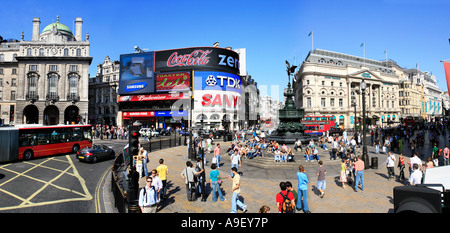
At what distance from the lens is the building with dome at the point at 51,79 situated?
178 feet

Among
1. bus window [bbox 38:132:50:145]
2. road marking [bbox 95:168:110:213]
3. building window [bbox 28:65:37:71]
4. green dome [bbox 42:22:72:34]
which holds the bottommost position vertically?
road marking [bbox 95:168:110:213]

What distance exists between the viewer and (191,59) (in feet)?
194

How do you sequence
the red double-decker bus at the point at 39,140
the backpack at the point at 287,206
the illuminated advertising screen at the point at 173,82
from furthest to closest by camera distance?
the illuminated advertising screen at the point at 173,82 → the red double-decker bus at the point at 39,140 → the backpack at the point at 287,206

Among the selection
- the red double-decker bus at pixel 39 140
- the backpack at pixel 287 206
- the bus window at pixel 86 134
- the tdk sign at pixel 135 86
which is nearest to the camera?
the backpack at pixel 287 206

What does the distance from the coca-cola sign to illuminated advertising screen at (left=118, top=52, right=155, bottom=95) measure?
227cm

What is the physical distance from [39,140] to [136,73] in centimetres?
4526

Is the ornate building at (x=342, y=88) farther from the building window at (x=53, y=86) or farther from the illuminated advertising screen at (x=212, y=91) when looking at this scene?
the building window at (x=53, y=86)

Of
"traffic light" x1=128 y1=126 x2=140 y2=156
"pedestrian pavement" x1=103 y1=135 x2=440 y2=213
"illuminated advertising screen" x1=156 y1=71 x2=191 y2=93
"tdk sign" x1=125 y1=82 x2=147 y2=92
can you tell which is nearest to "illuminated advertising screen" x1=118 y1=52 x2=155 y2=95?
"tdk sign" x1=125 y1=82 x2=147 y2=92

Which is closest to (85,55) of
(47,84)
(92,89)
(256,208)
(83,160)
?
(47,84)

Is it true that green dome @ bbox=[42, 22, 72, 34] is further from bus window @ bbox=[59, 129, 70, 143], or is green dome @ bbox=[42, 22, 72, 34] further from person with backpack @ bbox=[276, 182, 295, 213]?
person with backpack @ bbox=[276, 182, 295, 213]

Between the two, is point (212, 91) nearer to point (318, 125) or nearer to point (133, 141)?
point (318, 125)

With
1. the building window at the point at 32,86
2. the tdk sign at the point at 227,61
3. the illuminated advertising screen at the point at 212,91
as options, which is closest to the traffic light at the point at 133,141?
the illuminated advertising screen at the point at 212,91

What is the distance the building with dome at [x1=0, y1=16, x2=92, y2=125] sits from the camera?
178ft

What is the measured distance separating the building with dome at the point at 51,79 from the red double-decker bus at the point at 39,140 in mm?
38219
